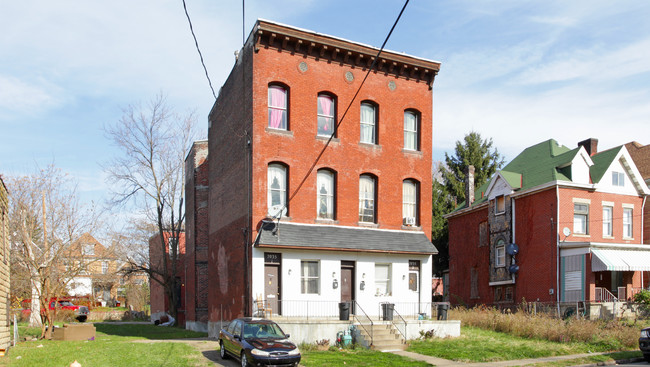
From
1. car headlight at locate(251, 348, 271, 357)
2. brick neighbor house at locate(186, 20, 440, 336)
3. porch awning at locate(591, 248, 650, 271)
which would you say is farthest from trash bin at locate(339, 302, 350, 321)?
porch awning at locate(591, 248, 650, 271)

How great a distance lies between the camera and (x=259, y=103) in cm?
2328

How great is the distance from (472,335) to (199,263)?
1804 centimetres

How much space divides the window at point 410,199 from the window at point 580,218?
456 inches

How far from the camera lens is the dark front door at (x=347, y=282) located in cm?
2400

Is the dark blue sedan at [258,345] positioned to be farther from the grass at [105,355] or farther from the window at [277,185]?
the window at [277,185]

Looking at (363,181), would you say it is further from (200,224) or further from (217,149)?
Result: (200,224)

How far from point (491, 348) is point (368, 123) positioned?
11.0 m

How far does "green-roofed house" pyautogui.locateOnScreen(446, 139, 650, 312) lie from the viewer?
101ft

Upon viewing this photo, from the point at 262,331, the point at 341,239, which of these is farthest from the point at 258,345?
the point at 341,239

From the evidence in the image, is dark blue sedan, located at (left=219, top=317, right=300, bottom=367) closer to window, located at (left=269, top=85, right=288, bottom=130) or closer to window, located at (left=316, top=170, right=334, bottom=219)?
window, located at (left=316, top=170, right=334, bottom=219)

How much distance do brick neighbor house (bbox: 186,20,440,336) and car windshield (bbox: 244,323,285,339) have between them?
4.16 m

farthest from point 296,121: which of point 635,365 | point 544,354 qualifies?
point 635,365

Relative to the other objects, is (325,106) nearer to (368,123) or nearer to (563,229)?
(368,123)

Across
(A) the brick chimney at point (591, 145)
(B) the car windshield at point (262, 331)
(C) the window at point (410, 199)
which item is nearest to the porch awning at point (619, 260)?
(A) the brick chimney at point (591, 145)
